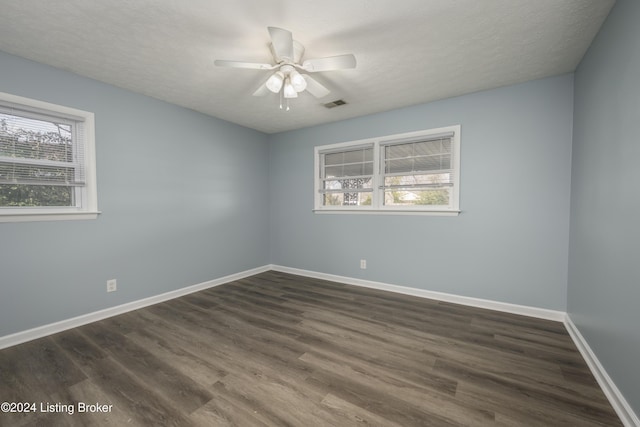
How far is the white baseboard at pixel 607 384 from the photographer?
1396 mm

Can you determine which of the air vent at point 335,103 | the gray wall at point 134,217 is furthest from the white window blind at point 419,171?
the gray wall at point 134,217

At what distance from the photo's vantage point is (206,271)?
12.5 feet

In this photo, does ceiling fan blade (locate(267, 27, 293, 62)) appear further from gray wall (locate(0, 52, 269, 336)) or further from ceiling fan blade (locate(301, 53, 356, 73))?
gray wall (locate(0, 52, 269, 336))

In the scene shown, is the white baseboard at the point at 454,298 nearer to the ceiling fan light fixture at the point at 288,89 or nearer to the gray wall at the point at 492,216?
the gray wall at the point at 492,216

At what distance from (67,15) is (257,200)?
3.09 m

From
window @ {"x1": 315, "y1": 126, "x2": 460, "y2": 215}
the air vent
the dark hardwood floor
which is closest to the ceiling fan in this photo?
the air vent

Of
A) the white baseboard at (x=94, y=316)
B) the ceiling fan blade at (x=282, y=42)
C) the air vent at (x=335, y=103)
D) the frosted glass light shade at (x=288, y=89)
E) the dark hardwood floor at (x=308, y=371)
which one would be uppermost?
the air vent at (x=335, y=103)

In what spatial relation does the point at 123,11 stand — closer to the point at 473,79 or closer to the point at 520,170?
the point at 473,79

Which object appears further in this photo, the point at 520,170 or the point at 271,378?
the point at 520,170

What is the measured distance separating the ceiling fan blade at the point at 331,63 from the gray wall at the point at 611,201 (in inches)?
63.5

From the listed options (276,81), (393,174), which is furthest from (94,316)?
(393,174)

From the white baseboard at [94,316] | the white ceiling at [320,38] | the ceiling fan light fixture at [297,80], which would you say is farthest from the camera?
the white baseboard at [94,316]

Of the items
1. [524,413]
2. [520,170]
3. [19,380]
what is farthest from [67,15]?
[520,170]

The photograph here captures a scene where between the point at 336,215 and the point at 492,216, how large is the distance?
207cm
